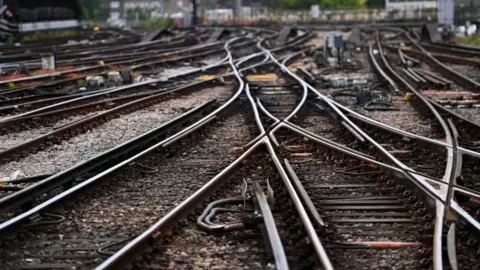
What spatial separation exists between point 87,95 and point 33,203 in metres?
7.95

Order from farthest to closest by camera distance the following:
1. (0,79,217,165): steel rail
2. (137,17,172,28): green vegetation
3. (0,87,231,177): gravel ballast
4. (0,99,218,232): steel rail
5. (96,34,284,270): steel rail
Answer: (137,17,172,28): green vegetation
(0,79,217,165): steel rail
(0,87,231,177): gravel ballast
(0,99,218,232): steel rail
(96,34,284,270): steel rail

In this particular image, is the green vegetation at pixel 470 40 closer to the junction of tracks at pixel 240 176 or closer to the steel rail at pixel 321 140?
the junction of tracks at pixel 240 176

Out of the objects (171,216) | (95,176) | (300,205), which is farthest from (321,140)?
(171,216)

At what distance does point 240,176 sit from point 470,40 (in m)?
25.6

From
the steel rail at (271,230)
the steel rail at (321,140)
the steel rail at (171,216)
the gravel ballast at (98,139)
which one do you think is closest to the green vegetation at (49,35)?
the gravel ballast at (98,139)

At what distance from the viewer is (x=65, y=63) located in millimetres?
22109

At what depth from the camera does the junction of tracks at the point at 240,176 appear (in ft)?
18.3

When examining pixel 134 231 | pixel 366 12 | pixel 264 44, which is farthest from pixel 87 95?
pixel 366 12

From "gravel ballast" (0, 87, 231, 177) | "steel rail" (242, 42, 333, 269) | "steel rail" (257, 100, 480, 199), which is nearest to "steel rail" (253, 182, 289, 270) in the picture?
"steel rail" (242, 42, 333, 269)

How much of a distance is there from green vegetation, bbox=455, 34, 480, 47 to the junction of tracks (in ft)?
46.4

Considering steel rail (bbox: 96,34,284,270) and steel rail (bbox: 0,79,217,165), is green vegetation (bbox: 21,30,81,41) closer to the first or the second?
steel rail (bbox: 0,79,217,165)

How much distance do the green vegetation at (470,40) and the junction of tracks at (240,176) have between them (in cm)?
1416

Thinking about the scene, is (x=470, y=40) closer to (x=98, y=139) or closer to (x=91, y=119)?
(x=91, y=119)

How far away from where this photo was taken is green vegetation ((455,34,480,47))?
30209 mm
